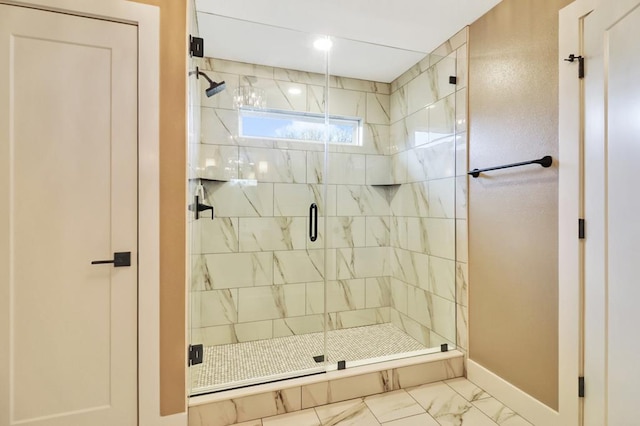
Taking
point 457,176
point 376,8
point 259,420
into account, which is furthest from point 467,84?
point 259,420

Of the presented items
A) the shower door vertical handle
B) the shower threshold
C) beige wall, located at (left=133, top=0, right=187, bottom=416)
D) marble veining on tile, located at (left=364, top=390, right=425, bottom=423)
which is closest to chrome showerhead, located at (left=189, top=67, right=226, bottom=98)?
beige wall, located at (left=133, top=0, right=187, bottom=416)

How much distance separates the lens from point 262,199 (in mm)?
2926

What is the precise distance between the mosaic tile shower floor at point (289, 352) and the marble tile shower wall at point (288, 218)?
11 centimetres

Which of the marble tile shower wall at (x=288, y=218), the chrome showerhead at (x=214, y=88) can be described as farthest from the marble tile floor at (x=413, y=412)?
the chrome showerhead at (x=214, y=88)

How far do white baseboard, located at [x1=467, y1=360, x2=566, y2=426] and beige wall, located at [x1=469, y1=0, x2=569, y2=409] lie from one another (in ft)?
0.12

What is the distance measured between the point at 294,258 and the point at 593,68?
245 cm

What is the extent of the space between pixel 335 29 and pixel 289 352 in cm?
265

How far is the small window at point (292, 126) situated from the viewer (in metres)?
2.90

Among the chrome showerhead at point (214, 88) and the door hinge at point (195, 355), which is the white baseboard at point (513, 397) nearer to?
the door hinge at point (195, 355)

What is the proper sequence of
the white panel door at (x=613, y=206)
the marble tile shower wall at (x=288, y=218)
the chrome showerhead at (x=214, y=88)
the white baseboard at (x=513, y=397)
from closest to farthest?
the white panel door at (x=613, y=206), the white baseboard at (x=513, y=397), the chrome showerhead at (x=214, y=88), the marble tile shower wall at (x=288, y=218)

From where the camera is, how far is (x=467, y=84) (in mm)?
2303

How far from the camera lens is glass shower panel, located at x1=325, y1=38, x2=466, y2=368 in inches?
103
